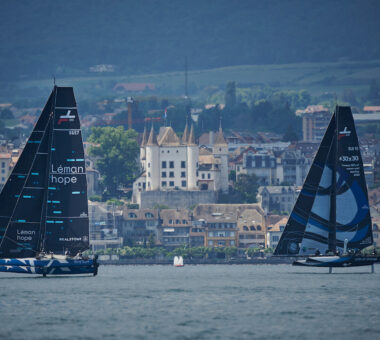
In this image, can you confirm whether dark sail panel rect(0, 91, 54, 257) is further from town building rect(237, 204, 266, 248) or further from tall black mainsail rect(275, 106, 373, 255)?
town building rect(237, 204, 266, 248)

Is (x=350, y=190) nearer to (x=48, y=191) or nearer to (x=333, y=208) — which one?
(x=333, y=208)

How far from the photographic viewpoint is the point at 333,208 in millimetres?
79562

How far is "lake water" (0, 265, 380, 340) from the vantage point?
51062mm

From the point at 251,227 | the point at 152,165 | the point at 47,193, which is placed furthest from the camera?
the point at 152,165

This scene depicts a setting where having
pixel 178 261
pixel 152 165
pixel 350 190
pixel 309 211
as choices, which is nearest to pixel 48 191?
pixel 309 211

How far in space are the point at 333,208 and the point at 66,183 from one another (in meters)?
16.2

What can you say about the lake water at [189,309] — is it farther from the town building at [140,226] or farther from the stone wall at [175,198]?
the stone wall at [175,198]

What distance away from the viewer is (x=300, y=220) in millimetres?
79562

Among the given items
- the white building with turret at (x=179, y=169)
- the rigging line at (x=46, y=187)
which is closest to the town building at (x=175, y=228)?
the white building with turret at (x=179, y=169)

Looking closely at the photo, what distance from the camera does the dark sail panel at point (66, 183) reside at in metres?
71.2

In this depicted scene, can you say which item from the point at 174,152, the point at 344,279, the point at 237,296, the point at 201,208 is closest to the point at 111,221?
the point at 201,208

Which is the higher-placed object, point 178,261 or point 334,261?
point 178,261

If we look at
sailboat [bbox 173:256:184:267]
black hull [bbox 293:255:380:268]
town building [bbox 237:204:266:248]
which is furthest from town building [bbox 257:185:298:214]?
black hull [bbox 293:255:380:268]

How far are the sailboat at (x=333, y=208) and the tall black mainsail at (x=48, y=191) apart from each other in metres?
13.3
